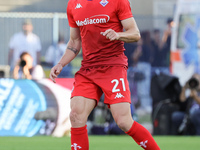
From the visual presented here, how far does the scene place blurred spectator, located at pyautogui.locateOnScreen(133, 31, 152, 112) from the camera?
42.4 feet

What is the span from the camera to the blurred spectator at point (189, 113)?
11562 mm

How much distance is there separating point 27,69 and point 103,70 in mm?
7004

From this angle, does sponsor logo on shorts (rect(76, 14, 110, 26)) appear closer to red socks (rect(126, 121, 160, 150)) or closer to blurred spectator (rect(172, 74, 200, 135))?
red socks (rect(126, 121, 160, 150))

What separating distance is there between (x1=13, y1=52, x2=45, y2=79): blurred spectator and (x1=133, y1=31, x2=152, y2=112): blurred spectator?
8.02 ft

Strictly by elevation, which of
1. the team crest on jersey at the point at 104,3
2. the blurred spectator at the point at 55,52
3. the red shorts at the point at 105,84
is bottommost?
the red shorts at the point at 105,84

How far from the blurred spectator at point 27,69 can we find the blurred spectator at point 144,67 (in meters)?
2.44

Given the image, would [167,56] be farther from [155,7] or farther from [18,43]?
[18,43]

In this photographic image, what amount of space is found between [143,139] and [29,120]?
19.6ft

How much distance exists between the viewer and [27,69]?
40.2 feet

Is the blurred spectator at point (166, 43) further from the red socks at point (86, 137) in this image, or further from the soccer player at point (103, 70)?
the red socks at point (86, 137)

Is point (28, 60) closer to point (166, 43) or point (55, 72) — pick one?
point (166, 43)

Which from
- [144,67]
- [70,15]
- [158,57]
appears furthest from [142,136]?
[158,57]

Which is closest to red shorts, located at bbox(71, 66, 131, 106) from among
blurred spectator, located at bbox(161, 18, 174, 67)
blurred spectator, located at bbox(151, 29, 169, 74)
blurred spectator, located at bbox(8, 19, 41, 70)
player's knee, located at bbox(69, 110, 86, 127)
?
player's knee, located at bbox(69, 110, 86, 127)

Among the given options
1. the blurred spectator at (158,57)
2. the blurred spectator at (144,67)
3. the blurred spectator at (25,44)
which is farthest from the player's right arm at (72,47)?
the blurred spectator at (158,57)
